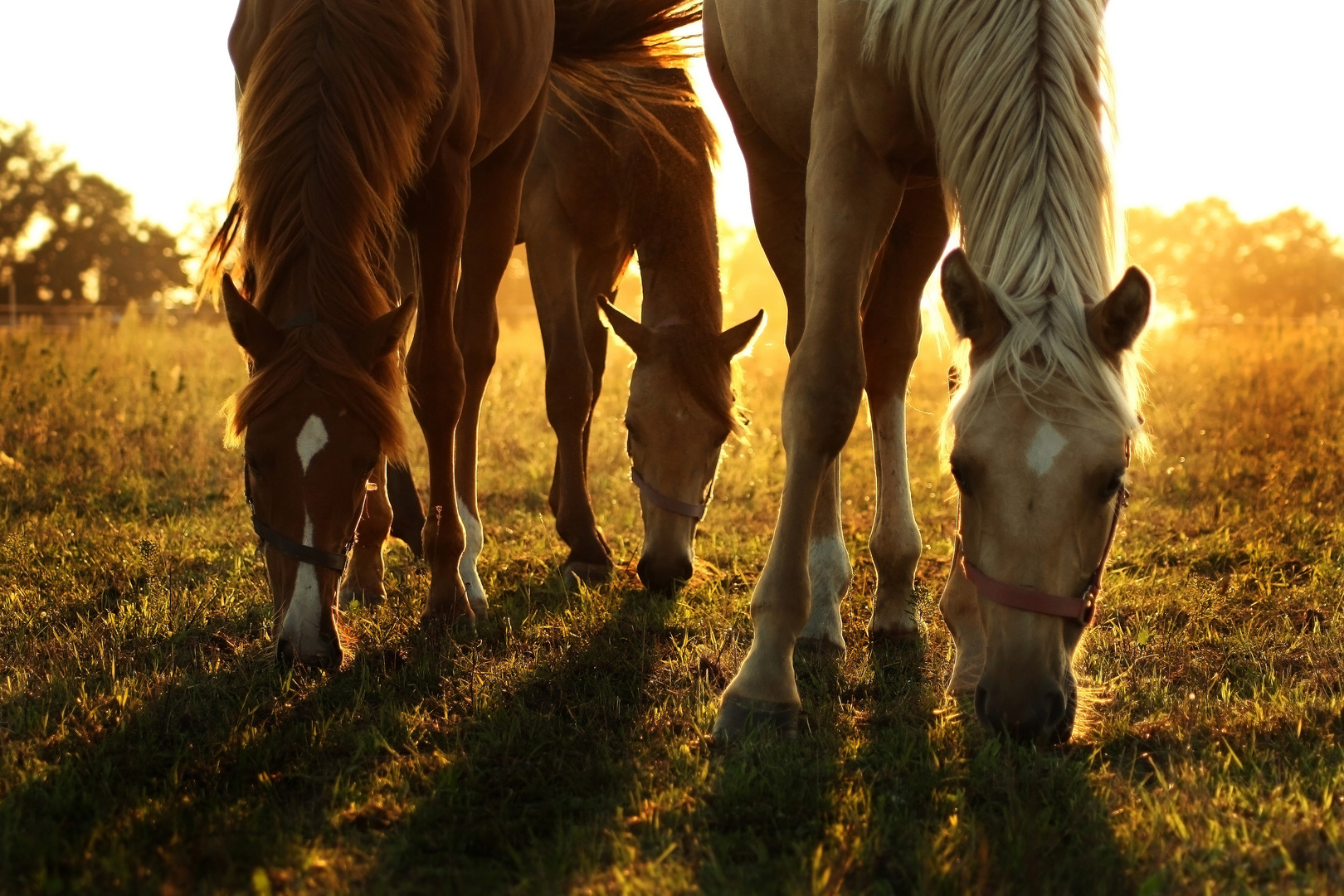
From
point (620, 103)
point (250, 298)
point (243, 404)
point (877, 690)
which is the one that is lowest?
point (877, 690)

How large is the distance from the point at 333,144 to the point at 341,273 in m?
0.38

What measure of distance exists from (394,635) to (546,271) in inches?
89.1

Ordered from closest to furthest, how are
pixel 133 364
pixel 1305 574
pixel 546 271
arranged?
pixel 1305 574
pixel 546 271
pixel 133 364

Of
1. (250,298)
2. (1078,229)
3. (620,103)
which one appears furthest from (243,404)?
(620,103)

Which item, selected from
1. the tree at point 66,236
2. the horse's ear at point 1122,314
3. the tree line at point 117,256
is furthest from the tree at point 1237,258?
the horse's ear at point 1122,314

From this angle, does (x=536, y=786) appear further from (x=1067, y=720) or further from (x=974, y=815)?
(x=1067, y=720)

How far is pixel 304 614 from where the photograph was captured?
3.00m

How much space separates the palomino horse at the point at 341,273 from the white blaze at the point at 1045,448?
64.9 inches

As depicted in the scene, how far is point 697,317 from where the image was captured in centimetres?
513

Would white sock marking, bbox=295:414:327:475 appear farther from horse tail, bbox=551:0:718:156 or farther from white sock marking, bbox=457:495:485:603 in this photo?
horse tail, bbox=551:0:718:156

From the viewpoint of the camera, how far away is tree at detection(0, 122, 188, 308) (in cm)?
4694

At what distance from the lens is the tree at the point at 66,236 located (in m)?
46.9

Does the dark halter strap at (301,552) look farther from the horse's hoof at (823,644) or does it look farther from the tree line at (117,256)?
the tree line at (117,256)

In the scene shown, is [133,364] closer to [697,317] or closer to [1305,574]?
[697,317]
